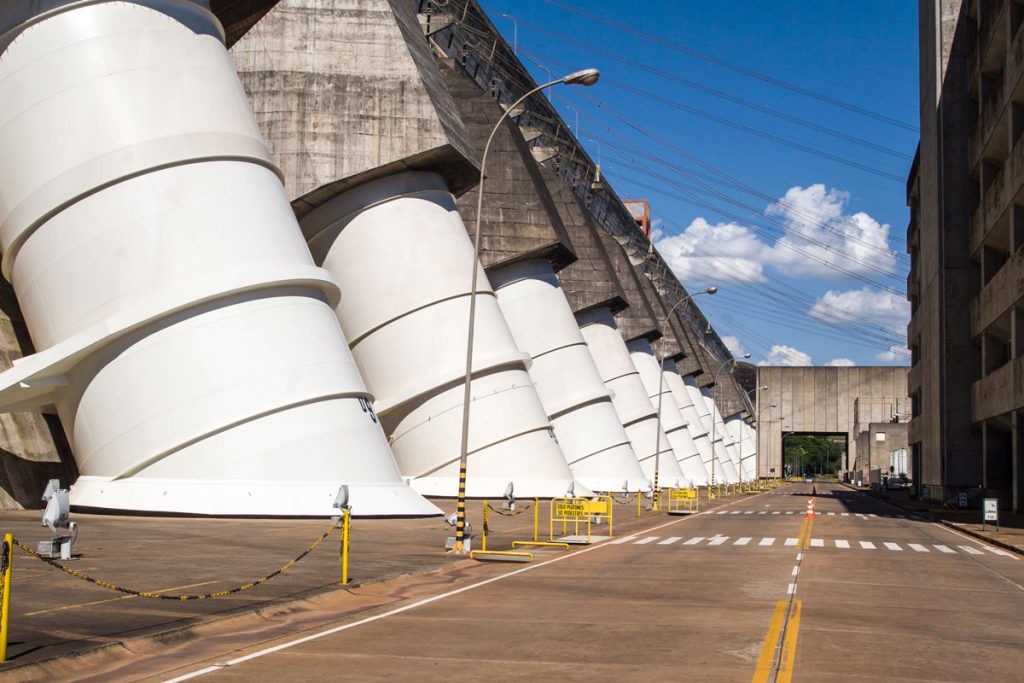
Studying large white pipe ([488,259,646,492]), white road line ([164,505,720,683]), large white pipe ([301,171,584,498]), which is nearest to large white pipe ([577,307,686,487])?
large white pipe ([488,259,646,492])

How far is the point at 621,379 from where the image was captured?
73250 mm

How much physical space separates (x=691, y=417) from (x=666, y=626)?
3763 inches

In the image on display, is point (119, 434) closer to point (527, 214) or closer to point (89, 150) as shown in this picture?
point (89, 150)

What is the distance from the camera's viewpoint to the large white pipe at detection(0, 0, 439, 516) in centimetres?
2594

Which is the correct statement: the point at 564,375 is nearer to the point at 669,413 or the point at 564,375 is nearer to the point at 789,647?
the point at 669,413

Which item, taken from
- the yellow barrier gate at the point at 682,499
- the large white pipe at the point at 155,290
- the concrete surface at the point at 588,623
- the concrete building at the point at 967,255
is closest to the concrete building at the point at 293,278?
the large white pipe at the point at 155,290

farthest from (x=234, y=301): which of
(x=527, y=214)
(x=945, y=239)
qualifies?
(x=945, y=239)

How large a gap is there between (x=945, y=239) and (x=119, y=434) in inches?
1664

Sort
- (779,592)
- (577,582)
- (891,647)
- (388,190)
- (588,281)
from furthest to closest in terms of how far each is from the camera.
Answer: (588,281) → (388,190) → (577,582) → (779,592) → (891,647)

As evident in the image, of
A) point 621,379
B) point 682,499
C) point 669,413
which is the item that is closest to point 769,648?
point 682,499

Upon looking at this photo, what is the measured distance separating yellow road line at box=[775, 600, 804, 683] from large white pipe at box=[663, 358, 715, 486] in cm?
8058

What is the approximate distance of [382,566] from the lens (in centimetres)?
1725

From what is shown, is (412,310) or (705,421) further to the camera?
(705,421)

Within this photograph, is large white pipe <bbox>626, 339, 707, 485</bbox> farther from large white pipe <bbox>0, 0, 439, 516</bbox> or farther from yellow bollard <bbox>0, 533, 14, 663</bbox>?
yellow bollard <bbox>0, 533, 14, 663</bbox>
